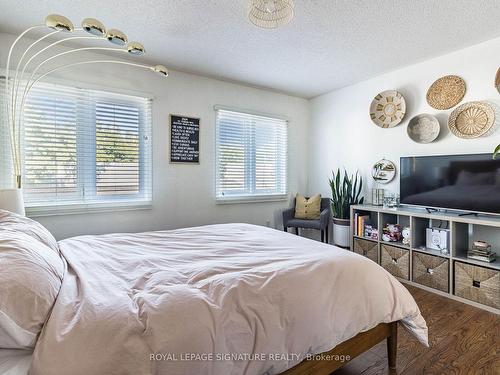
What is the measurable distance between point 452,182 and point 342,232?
134 cm

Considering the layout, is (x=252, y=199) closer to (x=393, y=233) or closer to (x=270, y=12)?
(x=393, y=233)

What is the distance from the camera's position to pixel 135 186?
3.00m

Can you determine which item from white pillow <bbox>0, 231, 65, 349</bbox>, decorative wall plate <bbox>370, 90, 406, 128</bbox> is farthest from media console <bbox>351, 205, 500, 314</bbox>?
white pillow <bbox>0, 231, 65, 349</bbox>

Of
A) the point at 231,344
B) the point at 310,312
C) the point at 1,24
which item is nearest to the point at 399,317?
the point at 310,312

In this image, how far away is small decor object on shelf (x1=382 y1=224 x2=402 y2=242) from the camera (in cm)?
297

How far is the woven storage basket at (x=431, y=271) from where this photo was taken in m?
2.48

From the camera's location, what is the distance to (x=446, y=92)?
2762 millimetres

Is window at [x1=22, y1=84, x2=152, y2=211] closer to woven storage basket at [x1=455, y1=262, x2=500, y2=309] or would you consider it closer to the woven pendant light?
the woven pendant light

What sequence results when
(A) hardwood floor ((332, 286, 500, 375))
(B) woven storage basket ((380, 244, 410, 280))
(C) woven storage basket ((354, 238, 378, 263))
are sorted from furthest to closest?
1. (C) woven storage basket ((354, 238, 378, 263))
2. (B) woven storage basket ((380, 244, 410, 280))
3. (A) hardwood floor ((332, 286, 500, 375))

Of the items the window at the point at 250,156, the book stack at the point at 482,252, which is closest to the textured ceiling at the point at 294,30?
the window at the point at 250,156

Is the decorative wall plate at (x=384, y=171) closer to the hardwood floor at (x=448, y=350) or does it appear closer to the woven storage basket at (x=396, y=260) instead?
the woven storage basket at (x=396, y=260)

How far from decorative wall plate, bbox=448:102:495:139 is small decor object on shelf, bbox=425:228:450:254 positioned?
0.97 metres

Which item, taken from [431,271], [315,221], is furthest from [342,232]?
[431,271]

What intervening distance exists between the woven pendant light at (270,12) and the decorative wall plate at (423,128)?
6.97 feet
